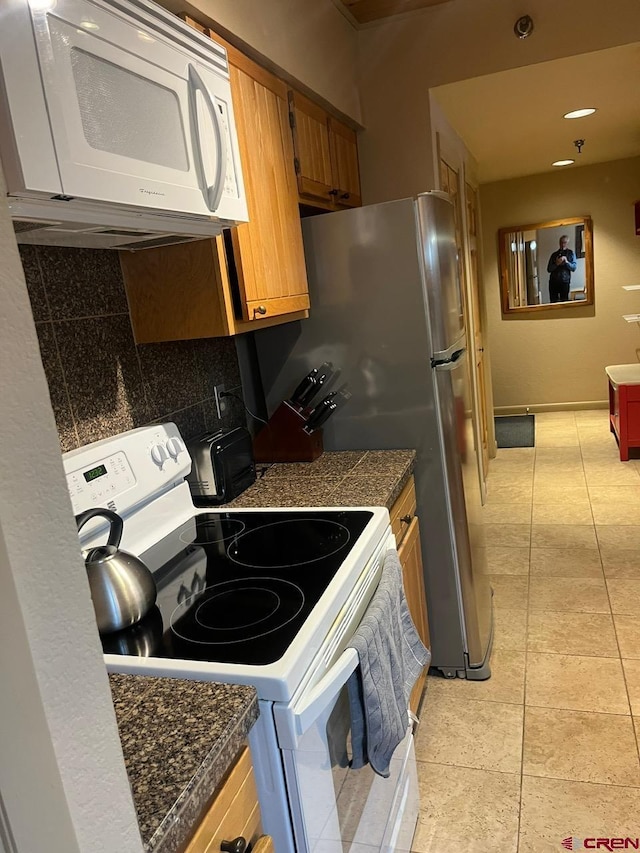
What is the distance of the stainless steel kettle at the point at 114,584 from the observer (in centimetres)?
118

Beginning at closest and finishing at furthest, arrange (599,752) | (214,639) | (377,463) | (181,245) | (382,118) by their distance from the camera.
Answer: (214,639), (181,245), (599,752), (377,463), (382,118)

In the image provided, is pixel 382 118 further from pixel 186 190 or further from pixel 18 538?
pixel 18 538

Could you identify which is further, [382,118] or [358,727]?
[382,118]

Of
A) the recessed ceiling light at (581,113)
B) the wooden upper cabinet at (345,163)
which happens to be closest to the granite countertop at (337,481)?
the wooden upper cabinet at (345,163)

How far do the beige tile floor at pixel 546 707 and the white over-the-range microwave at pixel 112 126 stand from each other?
174 cm

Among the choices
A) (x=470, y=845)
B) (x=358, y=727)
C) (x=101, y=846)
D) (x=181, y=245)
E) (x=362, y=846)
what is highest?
(x=181, y=245)

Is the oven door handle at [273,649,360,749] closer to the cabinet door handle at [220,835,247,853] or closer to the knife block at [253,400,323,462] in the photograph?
the cabinet door handle at [220,835,247,853]

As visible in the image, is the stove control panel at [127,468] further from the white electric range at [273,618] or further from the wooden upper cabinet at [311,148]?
the wooden upper cabinet at [311,148]

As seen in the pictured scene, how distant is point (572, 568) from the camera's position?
10.7 ft

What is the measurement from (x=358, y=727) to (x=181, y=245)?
125 cm

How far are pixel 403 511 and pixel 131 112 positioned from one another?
1.39 m

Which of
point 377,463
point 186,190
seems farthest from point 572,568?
point 186,190

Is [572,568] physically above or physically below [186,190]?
below

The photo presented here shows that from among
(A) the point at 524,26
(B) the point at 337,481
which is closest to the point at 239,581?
(B) the point at 337,481
